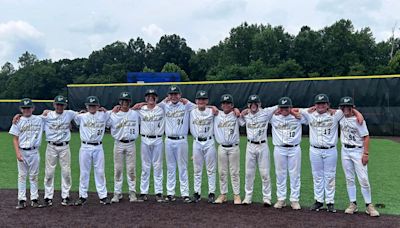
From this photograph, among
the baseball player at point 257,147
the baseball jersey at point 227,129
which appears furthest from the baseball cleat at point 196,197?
the baseball jersey at point 227,129

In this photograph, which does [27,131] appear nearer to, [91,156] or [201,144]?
[91,156]

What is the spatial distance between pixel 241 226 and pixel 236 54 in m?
54.2

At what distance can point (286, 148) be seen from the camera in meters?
6.07

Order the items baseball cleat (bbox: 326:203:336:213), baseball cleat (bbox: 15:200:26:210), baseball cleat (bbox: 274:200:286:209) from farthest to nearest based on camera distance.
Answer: baseball cleat (bbox: 15:200:26:210), baseball cleat (bbox: 274:200:286:209), baseball cleat (bbox: 326:203:336:213)

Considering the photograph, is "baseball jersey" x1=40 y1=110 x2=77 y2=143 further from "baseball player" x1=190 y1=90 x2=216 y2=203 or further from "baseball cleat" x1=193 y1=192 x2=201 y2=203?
"baseball cleat" x1=193 y1=192 x2=201 y2=203

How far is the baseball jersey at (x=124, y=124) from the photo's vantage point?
657cm

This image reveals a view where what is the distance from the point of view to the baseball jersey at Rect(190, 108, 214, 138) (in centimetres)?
646

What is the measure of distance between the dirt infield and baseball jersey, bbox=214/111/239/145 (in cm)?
96

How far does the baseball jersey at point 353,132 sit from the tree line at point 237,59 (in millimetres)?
28698

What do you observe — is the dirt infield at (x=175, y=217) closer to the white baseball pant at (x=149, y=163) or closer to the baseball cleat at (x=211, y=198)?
the baseball cleat at (x=211, y=198)

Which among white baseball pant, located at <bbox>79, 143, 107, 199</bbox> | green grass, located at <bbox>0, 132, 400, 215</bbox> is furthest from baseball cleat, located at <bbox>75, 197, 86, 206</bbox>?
green grass, located at <bbox>0, 132, 400, 215</bbox>

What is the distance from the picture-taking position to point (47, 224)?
523 cm

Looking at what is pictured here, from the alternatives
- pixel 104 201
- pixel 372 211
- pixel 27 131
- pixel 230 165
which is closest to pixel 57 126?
pixel 27 131

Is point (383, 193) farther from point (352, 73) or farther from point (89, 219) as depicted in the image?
point (352, 73)
